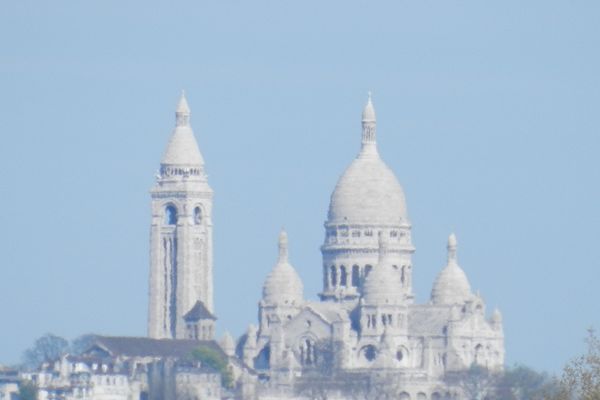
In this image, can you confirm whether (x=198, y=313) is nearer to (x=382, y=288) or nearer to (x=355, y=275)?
(x=382, y=288)

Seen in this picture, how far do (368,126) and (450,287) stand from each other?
12657 millimetres

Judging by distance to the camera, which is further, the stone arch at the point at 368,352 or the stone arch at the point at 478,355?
the stone arch at the point at 478,355

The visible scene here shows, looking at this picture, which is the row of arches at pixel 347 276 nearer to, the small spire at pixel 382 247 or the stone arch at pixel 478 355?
the small spire at pixel 382 247

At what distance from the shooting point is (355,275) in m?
168

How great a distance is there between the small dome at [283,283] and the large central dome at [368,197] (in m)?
5.16

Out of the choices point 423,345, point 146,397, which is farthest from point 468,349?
point 146,397

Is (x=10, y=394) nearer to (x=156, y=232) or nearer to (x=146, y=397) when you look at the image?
(x=146, y=397)

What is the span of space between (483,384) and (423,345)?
830cm

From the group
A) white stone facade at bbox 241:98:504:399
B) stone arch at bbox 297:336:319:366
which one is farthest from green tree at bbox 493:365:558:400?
stone arch at bbox 297:336:319:366

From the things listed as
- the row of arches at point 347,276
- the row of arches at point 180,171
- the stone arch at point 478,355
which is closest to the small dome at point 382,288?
the stone arch at point 478,355

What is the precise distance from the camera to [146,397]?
470 feet

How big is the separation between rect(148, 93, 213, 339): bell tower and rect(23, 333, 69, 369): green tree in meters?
7.11

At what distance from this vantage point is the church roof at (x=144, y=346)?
151m

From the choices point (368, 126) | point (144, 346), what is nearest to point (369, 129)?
point (368, 126)
